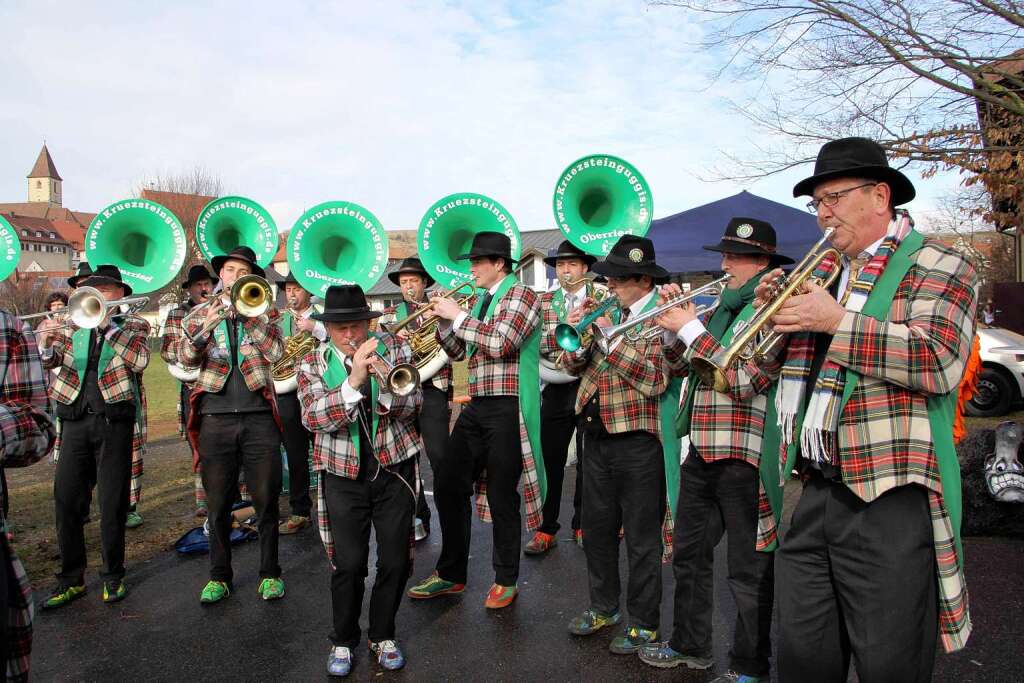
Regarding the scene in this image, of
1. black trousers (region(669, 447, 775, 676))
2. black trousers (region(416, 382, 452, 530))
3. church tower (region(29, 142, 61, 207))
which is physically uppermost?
church tower (region(29, 142, 61, 207))

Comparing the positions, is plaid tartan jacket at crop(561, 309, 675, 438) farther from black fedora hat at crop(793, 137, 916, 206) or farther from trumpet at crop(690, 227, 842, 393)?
black fedora hat at crop(793, 137, 916, 206)

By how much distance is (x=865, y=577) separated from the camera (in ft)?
7.47

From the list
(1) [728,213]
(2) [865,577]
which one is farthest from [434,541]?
(1) [728,213]

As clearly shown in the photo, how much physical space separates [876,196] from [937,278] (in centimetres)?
36

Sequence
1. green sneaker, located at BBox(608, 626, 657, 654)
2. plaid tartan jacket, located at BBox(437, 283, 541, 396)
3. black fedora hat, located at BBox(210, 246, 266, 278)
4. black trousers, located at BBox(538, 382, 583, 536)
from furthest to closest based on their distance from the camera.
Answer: black trousers, located at BBox(538, 382, 583, 536) → black fedora hat, located at BBox(210, 246, 266, 278) → plaid tartan jacket, located at BBox(437, 283, 541, 396) → green sneaker, located at BBox(608, 626, 657, 654)

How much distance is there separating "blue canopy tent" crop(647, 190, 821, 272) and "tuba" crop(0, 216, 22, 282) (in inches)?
289

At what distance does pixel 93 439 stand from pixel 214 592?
1.33 m

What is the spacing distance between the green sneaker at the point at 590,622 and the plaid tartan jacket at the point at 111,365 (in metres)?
3.30

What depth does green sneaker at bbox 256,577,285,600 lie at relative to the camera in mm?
4707

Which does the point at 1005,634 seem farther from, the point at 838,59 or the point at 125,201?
the point at 838,59

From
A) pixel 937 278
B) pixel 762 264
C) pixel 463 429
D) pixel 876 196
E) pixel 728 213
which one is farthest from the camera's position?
pixel 728 213

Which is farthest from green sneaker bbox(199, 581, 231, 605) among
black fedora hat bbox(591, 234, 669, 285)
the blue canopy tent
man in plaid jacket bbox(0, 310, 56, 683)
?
the blue canopy tent

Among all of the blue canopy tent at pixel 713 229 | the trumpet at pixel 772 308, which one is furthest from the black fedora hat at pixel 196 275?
the blue canopy tent at pixel 713 229

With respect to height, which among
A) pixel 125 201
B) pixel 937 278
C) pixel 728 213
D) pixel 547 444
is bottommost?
pixel 547 444
